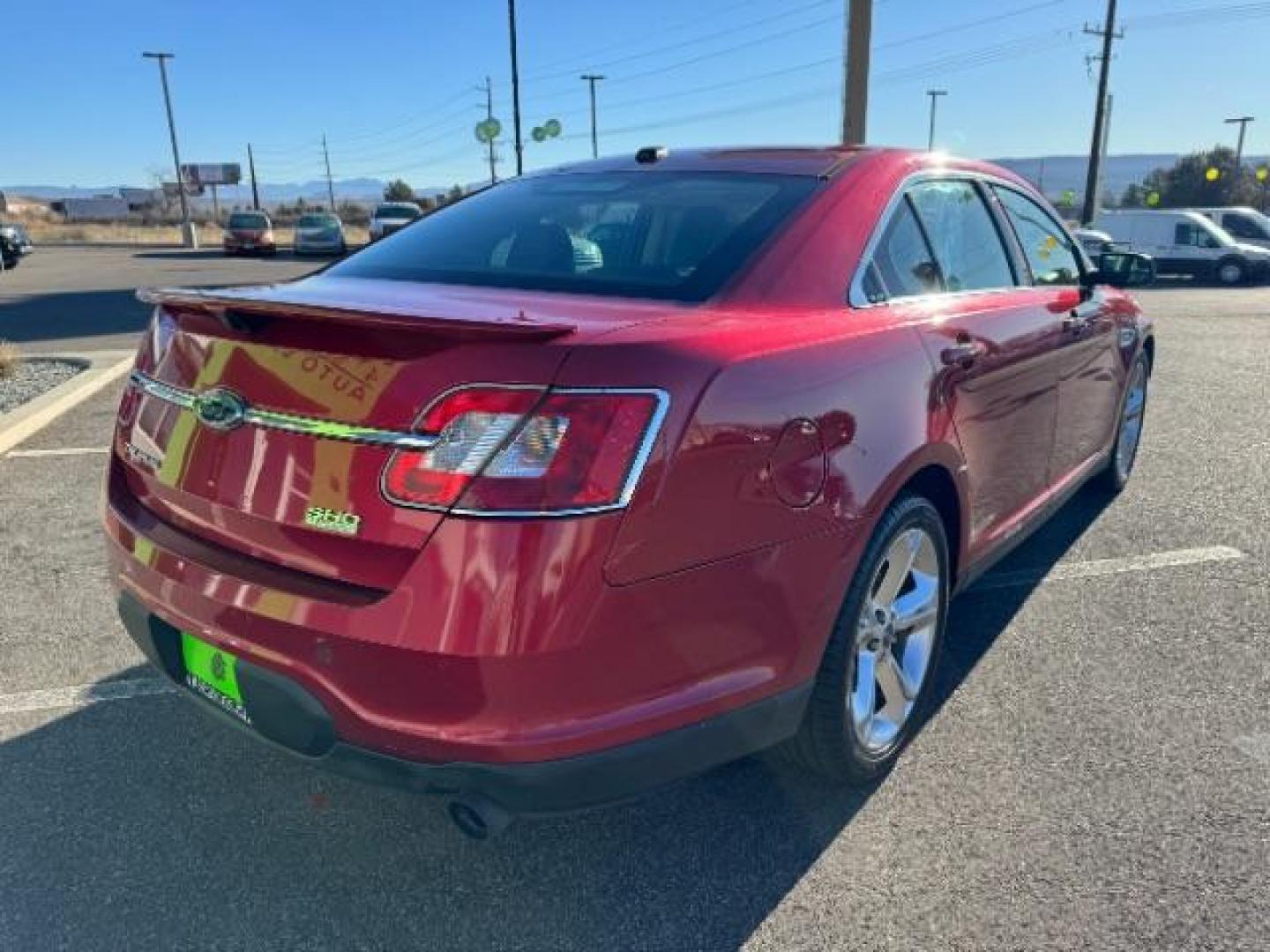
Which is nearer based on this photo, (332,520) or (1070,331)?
(332,520)

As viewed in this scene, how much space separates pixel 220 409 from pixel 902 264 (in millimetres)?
1849

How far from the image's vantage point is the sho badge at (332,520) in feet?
6.25

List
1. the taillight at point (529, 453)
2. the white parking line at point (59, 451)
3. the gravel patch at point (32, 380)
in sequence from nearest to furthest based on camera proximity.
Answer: the taillight at point (529, 453) < the white parking line at point (59, 451) < the gravel patch at point (32, 380)

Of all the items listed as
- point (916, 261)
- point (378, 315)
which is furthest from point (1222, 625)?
point (378, 315)

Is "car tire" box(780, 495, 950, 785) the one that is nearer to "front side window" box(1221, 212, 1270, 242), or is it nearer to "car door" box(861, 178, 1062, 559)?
"car door" box(861, 178, 1062, 559)

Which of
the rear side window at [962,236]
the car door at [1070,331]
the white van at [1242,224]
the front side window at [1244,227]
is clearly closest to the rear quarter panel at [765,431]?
the rear side window at [962,236]

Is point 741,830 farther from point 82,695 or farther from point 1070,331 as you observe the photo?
point 1070,331

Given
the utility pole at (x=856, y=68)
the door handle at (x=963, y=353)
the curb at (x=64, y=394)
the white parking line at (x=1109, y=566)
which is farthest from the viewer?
the utility pole at (x=856, y=68)

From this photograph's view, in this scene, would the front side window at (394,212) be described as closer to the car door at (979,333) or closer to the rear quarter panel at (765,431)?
the car door at (979,333)

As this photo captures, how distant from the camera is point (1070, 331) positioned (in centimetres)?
375

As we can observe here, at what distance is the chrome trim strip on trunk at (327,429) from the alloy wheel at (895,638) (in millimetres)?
1208

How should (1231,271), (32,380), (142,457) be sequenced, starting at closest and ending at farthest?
(142,457) < (32,380) < (1231,271)

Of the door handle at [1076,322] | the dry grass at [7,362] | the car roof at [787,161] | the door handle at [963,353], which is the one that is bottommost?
the dry grass at [7,362]

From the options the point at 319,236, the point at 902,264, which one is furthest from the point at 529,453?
the point at 319,236
